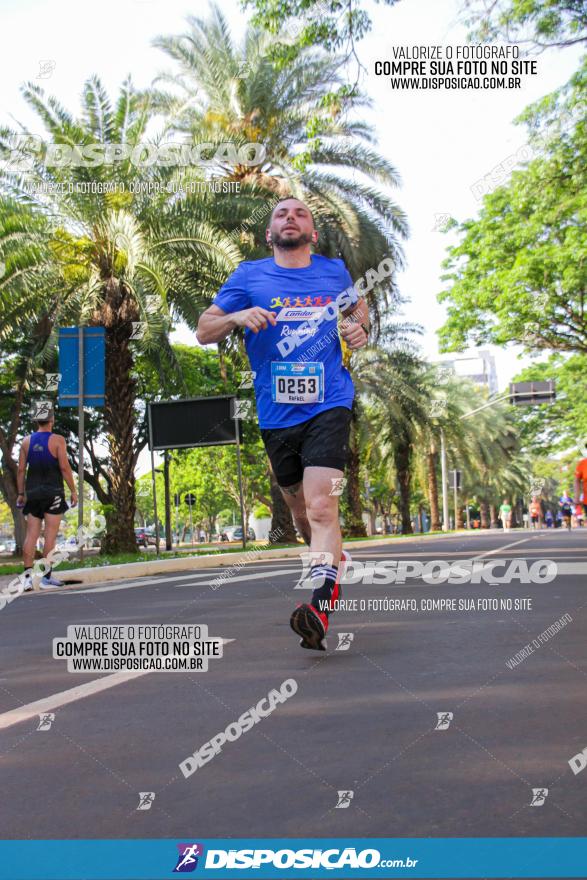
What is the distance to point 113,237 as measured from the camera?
743 inches

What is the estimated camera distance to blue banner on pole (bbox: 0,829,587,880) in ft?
6.67

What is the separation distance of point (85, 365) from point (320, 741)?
12147 millimetres

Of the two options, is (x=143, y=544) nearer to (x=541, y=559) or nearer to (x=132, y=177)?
(x=132, y=177)

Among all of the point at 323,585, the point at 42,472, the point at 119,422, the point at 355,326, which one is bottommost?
the point at 323,585

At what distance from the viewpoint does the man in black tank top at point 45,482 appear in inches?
410

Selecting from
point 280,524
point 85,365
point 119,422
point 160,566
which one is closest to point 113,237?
point 119,422

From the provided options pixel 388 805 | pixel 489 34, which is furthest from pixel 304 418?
pixel 489 34

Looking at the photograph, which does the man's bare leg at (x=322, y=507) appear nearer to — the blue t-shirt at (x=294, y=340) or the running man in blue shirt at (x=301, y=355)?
the running man in blue shirt at (x=301, y=355)

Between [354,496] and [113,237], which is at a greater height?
[113,237]

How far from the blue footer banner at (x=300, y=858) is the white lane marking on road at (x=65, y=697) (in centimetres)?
140

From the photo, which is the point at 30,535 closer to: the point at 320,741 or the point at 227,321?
the point at 227,321

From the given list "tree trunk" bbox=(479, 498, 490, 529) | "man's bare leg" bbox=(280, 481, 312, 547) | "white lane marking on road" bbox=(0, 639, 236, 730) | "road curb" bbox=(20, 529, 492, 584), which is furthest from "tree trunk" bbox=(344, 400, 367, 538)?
"tree trunk" bbox=(479, 498, 490, 529)

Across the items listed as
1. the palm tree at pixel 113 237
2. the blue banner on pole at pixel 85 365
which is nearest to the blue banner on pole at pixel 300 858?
the blue banner on pole at pixel 85 365

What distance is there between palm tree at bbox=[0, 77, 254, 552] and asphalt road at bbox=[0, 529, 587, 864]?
47.8ft
